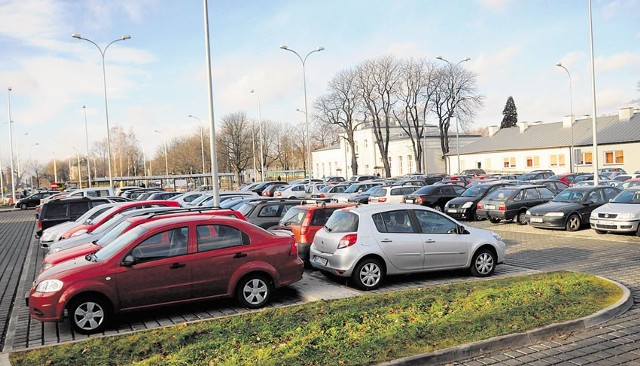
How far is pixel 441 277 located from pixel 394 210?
1802 millimetres

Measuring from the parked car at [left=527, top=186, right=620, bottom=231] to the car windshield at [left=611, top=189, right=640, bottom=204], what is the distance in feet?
3.78

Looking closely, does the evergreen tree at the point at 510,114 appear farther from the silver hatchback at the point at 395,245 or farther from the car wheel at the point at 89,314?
the car wheel at the point at 89,314

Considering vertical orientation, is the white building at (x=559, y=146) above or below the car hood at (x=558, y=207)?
above

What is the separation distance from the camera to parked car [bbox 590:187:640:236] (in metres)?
14.9

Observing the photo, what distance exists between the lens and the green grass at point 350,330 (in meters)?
5.99

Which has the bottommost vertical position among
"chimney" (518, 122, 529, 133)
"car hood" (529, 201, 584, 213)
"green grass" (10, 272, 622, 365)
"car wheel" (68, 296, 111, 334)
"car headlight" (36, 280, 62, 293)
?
"green grass" (10, 272, 622, 365)

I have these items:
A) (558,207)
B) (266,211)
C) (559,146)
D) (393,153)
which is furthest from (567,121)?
(266,211)

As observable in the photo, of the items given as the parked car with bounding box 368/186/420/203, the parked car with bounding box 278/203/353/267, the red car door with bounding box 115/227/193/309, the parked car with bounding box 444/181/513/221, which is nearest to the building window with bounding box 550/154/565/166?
the parked car with bounding box 368/186/420/203

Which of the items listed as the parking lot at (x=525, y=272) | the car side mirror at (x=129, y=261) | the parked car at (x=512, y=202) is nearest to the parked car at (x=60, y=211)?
the parking lot at (x=525, y=272)

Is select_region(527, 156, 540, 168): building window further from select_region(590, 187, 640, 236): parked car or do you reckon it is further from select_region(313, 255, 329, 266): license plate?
select_region(313, 255, 329, 266): license plate

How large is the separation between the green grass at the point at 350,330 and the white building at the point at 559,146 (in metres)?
43.6

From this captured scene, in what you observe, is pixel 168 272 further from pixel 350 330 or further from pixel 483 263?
pixel 483 263

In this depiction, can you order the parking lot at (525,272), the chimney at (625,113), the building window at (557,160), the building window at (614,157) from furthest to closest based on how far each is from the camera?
the building window at (557,160) → the chimney at (625,113) → the building window at (614,157) → the parking lot at (525,272)

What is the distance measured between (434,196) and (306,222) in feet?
45.5
